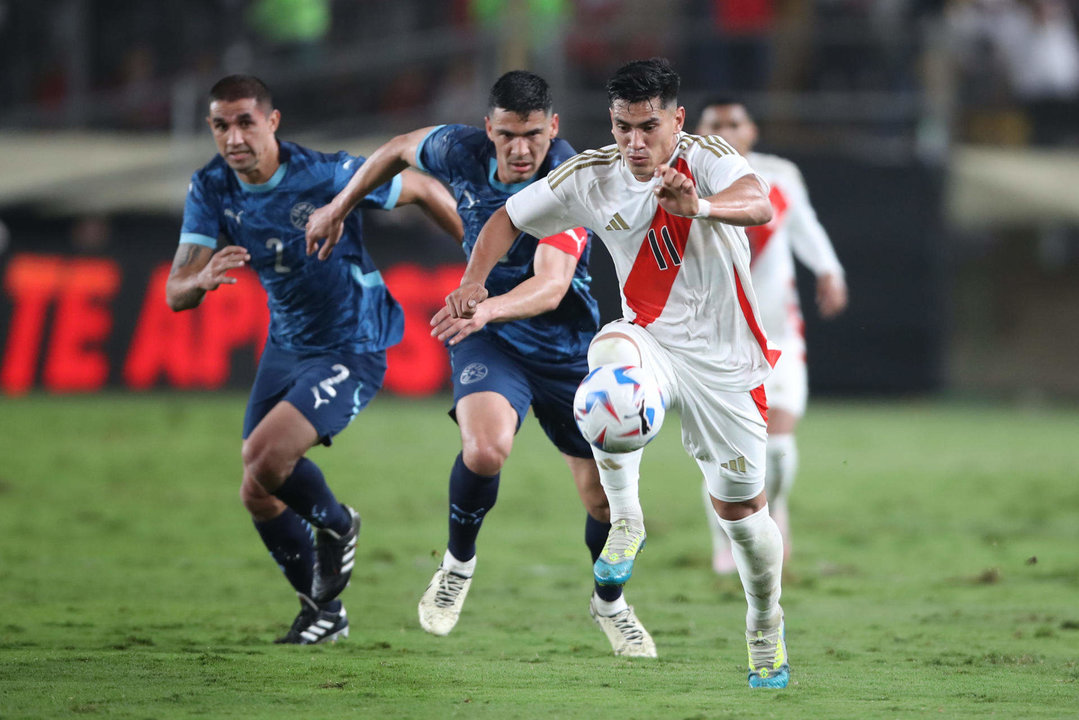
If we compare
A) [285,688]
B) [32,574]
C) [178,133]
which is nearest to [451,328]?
[285,688]

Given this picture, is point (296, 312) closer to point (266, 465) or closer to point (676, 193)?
point (266, 465)

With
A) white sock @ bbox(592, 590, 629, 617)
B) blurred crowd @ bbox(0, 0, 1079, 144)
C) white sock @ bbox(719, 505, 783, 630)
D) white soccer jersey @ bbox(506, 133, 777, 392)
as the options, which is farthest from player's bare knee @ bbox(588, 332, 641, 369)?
blurred crowd @ bbox(0, 0, 1079, 144)

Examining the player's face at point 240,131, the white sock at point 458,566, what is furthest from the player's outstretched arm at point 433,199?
the white sock at point 458,566

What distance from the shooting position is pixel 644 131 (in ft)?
15.3

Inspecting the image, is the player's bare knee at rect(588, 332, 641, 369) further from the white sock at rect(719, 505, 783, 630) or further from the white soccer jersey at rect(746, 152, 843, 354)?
the white soccer jersey at rect(746, 152, 843, 354)

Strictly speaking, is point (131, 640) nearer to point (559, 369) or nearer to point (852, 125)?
point (559, 369)

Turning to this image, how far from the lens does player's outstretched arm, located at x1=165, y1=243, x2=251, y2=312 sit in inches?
214

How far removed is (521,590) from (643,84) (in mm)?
3427

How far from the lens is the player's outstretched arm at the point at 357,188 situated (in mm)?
5641

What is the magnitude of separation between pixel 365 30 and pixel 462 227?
10.2 metres

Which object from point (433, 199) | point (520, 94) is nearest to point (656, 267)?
point (520, 94)

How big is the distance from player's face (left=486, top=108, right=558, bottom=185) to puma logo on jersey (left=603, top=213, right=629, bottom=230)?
30.9 inches

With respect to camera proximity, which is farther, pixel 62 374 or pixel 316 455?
pixel 62 374

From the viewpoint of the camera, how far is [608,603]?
5.68 m
